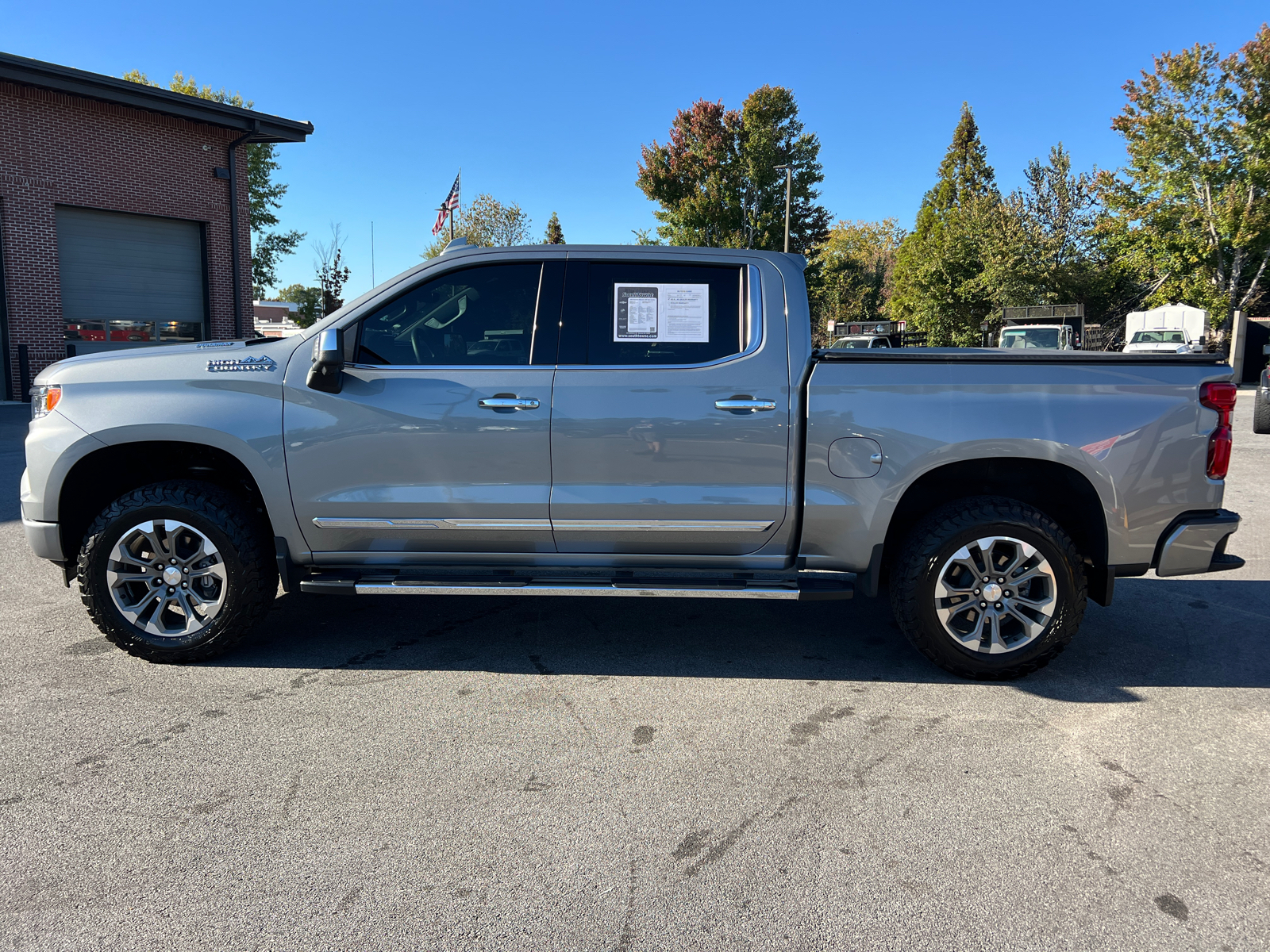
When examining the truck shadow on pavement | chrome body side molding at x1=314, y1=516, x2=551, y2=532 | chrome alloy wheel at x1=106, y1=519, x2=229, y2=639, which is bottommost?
the truck shadow on pavement

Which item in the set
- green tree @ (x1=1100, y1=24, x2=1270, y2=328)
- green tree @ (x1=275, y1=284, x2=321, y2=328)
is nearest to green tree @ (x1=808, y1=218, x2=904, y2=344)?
green tree @ (x1=1100, y1=24, x2=1270, y2=328)

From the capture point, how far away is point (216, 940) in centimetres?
232

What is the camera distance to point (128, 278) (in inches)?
814

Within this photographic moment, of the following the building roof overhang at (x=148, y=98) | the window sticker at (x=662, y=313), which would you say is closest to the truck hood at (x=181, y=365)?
the window sticker at (x=662, y=313)

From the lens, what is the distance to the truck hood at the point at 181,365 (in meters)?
4.19

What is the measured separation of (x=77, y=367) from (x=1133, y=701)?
5094 millimetres

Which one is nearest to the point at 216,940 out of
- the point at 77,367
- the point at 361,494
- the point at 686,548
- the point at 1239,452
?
the point at 361,494

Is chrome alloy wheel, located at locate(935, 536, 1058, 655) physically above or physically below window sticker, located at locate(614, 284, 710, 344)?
below

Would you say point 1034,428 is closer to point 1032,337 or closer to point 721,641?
point 721,641

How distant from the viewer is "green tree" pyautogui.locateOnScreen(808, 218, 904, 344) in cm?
5520

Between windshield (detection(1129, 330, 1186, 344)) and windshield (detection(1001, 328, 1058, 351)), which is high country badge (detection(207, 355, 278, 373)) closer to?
windshield (detection(1001, 328, 1058, 351))

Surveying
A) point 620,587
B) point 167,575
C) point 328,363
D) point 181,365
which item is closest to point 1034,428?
point 620,587

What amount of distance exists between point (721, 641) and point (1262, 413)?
13630 millimetres

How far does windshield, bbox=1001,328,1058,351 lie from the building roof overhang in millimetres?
20891
